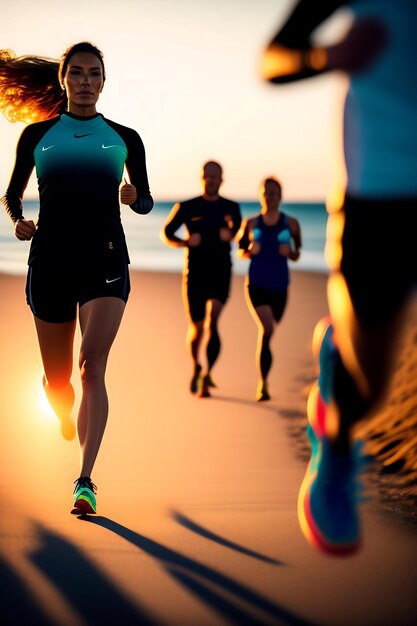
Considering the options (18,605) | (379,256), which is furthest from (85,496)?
(379,256)

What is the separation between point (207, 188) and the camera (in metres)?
7.83

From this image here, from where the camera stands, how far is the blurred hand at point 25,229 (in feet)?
14.4

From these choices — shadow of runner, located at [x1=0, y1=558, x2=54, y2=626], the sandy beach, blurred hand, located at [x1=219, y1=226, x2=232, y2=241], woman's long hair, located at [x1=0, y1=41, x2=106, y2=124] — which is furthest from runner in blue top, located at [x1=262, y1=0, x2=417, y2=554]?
blurred hand, located at [x1=219, y1=226, x2=232, y2=241]

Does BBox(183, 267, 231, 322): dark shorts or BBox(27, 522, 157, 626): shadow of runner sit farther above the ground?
BBox(183, 267, 231, 322): dark shorts

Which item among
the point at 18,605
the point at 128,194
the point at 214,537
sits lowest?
Result: the point at 18,605

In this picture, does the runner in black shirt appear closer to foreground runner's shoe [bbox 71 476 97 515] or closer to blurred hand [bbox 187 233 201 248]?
blurred hand [bbox 187 233 201 248]

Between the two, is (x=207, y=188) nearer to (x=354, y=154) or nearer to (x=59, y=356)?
(x=59, y=356)

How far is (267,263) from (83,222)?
11.4 feet

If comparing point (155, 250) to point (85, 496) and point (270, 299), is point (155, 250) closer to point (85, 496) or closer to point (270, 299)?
point (270, 299)

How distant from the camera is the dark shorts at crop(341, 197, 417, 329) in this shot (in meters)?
2.16

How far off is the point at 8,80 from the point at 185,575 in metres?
2.62

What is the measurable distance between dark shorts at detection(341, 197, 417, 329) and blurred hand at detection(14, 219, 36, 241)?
96.6 inches

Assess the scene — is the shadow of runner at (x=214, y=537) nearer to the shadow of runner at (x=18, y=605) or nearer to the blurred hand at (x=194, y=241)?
the shadow of runner at (x=18, y=605)

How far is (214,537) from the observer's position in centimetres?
436
